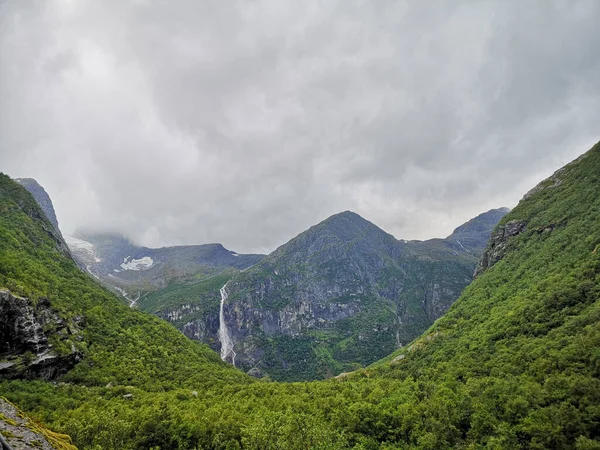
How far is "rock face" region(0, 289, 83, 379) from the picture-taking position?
76625 millimetres

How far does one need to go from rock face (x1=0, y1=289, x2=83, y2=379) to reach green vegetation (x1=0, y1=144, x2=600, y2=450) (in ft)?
15.0

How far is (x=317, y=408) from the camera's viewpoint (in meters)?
77.5

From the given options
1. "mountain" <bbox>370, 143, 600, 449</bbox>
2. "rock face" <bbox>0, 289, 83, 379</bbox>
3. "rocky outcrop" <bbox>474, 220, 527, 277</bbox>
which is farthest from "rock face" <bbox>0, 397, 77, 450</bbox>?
"rocky outcrop" <bbox>474, 220, 527, 277</bbox>

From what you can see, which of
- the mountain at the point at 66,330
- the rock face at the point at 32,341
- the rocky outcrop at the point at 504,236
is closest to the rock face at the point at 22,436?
the rock face at the point at 32,341

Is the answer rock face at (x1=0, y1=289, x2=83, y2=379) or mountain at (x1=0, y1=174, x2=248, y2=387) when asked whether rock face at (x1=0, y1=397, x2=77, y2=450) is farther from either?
mountain at (x1=0, y1=174, x2=248, y2=387)

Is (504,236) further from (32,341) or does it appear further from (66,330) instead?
(32,341)

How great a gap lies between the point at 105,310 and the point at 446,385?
119015 mm

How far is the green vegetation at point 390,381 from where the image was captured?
183 feet

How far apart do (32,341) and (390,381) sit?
105 m

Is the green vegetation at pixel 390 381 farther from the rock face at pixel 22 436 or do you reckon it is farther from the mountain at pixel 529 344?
the rock face at pixel 22 436

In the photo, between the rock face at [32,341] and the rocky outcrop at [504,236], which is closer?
the rock face at [32,341]

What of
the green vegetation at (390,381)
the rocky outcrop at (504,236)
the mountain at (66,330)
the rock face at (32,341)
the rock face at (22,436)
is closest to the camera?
the rock face at (22,436)

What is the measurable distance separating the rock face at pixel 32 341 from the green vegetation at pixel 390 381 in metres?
4.58

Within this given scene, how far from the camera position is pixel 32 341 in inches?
3236
